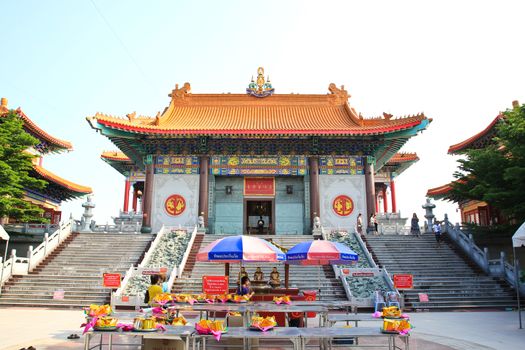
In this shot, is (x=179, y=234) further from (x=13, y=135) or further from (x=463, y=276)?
(x=463, y=276)

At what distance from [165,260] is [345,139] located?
12.3 metres

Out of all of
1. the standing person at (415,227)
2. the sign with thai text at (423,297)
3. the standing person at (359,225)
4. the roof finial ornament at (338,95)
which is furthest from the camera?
the roof finial ornament at (338,95)

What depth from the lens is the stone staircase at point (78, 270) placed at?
1538cm

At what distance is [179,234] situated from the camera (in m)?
21.3

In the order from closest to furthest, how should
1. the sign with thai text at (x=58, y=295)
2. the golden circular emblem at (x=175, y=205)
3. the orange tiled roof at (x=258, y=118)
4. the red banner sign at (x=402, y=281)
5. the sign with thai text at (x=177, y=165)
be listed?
the red banner sign at (x=402, y=281) → the sign with thai text at (x=58, y=295) → the orange tiled roof at (x=258, y=118) → the golden circular emblem at (x=175, y=205) → the sign with thai text at (x=177, y=165)

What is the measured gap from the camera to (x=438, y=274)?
17.3m

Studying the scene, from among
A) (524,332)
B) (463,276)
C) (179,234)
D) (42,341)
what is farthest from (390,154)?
(42,341)

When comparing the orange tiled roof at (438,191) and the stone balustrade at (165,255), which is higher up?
the orange tiled roof at (438,191)

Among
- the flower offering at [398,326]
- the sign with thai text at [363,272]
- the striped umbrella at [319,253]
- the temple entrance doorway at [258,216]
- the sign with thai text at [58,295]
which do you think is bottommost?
the sign with thai text at [58,295]

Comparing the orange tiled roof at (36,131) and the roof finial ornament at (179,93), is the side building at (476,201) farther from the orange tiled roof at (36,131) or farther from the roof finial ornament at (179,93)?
the orange tiled roof at (36,131)

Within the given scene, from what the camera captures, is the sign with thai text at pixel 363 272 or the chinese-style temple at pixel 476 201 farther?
the chinese-style temple at pixel 476 201

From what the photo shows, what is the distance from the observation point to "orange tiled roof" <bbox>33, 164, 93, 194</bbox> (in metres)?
30.1

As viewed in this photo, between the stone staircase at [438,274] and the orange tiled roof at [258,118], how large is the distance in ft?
21.3

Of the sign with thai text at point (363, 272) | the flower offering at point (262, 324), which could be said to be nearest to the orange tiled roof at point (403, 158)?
the sign with thai text at point (363, 272)
